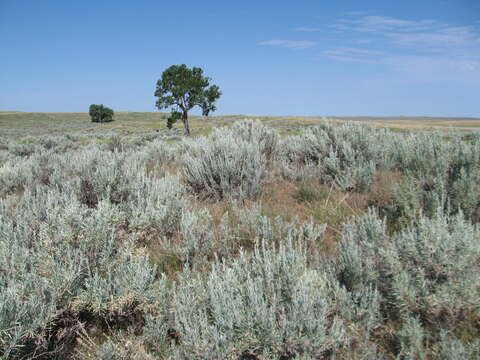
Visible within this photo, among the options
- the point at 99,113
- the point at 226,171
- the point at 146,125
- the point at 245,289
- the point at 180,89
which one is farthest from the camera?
the point at 99,113

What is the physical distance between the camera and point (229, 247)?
302 centimetres

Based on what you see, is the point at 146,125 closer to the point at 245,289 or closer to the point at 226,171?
the point at 226,171

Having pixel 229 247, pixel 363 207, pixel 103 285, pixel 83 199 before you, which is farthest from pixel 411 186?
pixel 83 199

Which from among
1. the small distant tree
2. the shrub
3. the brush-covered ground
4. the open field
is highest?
the small distant tree

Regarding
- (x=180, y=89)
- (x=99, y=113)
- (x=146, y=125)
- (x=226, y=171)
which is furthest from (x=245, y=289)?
(x=99, y=113)

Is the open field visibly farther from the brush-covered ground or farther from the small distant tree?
the brush-covered ground

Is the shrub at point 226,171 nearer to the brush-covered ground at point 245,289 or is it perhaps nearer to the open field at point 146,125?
the brush-covered ground at point 245,289

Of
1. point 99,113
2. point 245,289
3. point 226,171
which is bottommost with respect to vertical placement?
point 245,289

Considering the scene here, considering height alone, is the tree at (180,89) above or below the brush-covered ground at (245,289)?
above

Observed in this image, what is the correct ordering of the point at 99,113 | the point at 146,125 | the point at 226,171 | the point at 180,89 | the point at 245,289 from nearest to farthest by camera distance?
1. the point at 245,289
2. the point at 226,171
3. the point at 180,89
4. the point at 146,125
5. the point at 99,113

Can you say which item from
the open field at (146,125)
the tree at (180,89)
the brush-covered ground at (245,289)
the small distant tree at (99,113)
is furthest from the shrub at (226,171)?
the small distant tree at (99,113)

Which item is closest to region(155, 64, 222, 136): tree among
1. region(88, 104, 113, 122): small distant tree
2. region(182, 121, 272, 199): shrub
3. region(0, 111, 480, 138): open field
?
region(0, 111, 480, 138): open field

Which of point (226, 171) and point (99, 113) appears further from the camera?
point (99, 113)

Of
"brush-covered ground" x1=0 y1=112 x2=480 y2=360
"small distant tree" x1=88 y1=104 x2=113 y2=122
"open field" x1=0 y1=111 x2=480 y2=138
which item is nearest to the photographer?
"brush-covered ground" x1=0 y1=112 x2=480 y2=360
